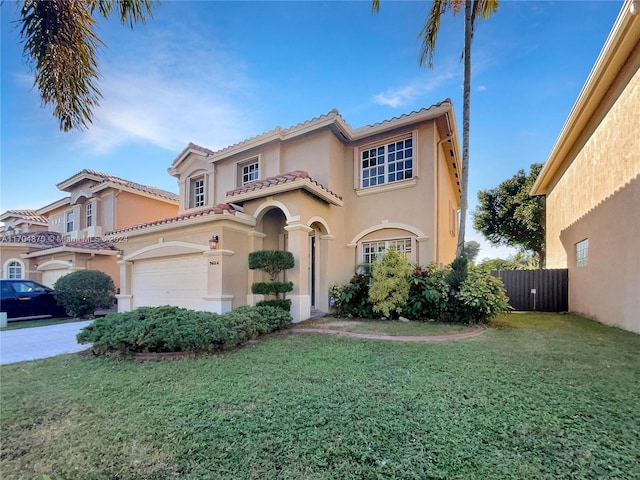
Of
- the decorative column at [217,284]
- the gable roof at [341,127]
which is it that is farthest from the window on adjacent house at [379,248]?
the decorative column at [217,284]

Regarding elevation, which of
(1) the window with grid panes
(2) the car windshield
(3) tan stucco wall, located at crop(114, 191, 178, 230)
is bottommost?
(2) the car windshield

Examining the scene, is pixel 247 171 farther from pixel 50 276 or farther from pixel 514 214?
pixel 514 214

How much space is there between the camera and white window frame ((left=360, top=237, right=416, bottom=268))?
11.0m

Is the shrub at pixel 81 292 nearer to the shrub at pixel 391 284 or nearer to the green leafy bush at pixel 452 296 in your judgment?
the green leafy bush at pixel 452 296

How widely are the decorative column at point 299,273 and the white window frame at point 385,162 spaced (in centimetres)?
382

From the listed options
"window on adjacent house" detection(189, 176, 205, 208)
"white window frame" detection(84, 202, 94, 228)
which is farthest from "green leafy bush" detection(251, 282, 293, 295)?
"white window frame" detection(84, 202, 94, 228)

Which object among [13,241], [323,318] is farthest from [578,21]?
[13,241]

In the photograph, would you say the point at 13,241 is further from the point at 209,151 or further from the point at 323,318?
the point at 323,318

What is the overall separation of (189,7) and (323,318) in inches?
378

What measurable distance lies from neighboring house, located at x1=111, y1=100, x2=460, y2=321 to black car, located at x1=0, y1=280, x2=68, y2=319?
3001mm

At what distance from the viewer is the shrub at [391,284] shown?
946 cm

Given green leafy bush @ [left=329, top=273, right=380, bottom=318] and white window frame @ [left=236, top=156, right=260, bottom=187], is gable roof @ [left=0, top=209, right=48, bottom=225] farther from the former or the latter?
green leafy bush @ [left=329, top=273, right=380, bottom=318]

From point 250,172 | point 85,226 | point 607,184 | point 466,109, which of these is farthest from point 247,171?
point 85,226

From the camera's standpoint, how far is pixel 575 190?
12320mm
